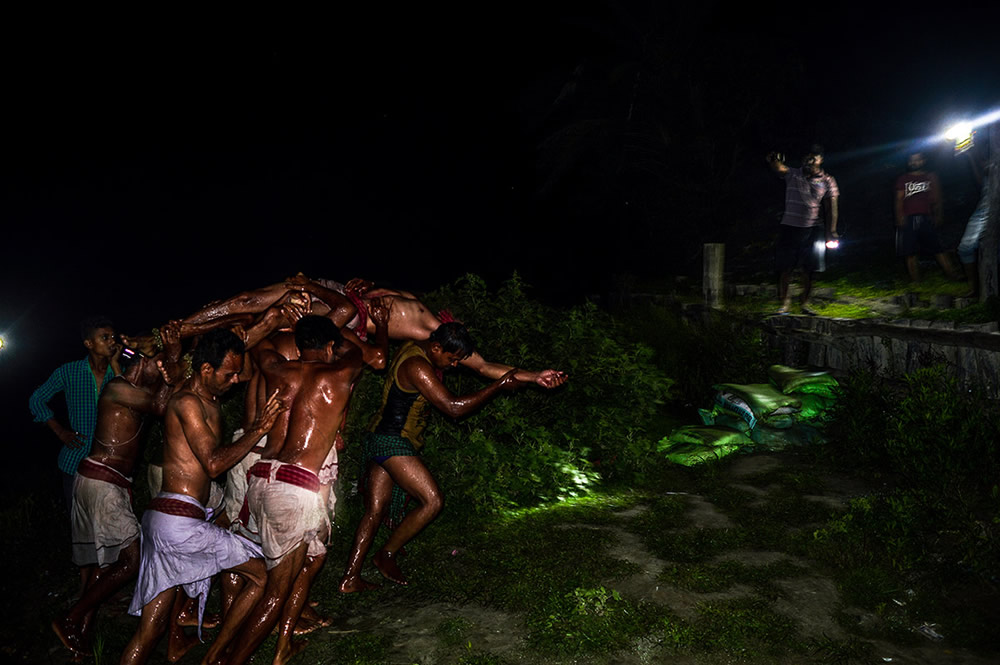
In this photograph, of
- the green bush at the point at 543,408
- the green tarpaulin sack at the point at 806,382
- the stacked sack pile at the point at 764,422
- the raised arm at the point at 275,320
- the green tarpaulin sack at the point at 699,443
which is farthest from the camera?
the green tarpaulin sack at the point at 806,382

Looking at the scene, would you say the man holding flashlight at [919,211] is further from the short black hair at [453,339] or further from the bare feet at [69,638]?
the bare feet at [69,638]

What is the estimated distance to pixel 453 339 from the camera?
463 cm

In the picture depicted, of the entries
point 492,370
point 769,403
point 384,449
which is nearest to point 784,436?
point 769,403

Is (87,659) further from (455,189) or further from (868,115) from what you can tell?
(455,189)

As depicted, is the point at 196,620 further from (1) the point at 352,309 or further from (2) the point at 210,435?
(1) the point at 352,309

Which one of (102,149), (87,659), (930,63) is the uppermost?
(930,63)

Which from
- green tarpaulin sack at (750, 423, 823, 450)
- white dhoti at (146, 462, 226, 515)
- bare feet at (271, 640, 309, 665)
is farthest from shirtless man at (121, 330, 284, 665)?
green tarpaulin sack at (750, 423, 823, 450)

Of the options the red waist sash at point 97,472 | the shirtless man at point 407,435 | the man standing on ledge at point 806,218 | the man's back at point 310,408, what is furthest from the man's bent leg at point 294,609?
the man standing on ledge at point 806,218

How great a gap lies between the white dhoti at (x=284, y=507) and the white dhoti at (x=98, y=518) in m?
1.18

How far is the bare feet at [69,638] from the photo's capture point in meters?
3.99

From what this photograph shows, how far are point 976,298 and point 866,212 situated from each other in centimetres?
680

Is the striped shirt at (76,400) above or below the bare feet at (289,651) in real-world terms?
above

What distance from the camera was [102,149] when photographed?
12.6m

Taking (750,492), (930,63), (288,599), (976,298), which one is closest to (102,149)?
(288,599)
